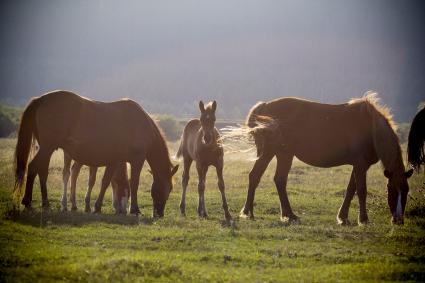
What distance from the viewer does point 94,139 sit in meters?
12.8

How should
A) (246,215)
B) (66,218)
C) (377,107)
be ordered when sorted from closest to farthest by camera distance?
(66,218), (377,107), (246,215)

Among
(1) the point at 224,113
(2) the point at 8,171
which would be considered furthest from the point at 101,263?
(1) the point at 224,113

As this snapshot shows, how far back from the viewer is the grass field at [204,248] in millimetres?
7785

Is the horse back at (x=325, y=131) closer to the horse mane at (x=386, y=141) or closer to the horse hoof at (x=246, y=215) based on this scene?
the horse mane at (x=386, y=141)

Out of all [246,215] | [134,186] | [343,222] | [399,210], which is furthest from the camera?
[246,215]

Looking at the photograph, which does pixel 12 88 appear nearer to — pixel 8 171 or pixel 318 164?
pixel 8 171

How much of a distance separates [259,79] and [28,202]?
16351 centimetres

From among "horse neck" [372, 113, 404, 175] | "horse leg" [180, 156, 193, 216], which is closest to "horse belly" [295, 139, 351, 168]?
"horse neck" [372, 113, 404, 175]

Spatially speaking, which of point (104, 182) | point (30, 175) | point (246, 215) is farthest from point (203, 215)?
Answer: point (30, 175)

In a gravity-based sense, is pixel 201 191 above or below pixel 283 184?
below

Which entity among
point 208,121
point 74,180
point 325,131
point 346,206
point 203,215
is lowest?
point 203,215

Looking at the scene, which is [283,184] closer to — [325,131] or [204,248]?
[325,131]

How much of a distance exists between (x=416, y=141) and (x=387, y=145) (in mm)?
906

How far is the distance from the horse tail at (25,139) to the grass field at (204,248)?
974 mm
